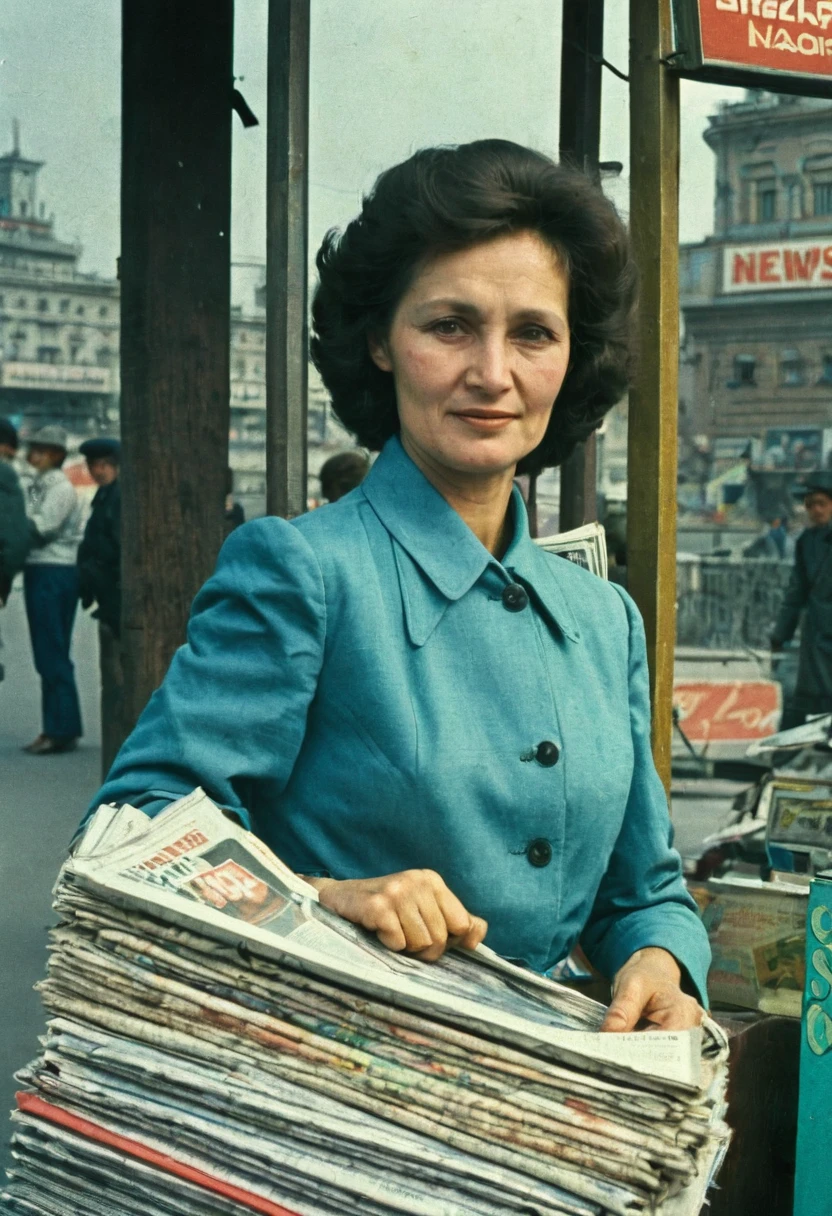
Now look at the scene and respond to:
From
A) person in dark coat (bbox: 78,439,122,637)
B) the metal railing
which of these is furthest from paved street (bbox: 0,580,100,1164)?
the metal railing

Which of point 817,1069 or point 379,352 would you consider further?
point 817,1069

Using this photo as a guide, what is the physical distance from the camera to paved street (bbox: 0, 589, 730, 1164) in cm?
404

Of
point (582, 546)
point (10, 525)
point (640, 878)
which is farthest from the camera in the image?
point (10, 525)

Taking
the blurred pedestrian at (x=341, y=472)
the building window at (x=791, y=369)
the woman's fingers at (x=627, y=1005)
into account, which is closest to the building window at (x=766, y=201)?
the building window at (x=791, y=369)

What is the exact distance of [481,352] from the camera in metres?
1.58

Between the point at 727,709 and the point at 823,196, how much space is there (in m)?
2.64

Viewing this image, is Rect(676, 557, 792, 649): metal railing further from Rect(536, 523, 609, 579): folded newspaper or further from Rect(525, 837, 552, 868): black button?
Rect(525, 837, 552, 868): black button

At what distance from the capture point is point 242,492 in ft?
13.0

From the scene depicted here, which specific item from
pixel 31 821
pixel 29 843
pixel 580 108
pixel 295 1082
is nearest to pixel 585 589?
pixel 295 1082

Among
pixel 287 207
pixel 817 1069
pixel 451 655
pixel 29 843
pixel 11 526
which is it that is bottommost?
pixel 29 843

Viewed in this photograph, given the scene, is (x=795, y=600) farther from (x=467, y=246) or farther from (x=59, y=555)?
(x=467, y=246)

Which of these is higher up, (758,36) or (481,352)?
(758,36)

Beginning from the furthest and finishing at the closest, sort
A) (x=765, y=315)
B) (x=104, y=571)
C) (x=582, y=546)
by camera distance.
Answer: (x=765, y=315) → (x=104, y=571) → (x=582, y=546)

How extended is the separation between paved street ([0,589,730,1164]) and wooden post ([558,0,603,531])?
181cm
